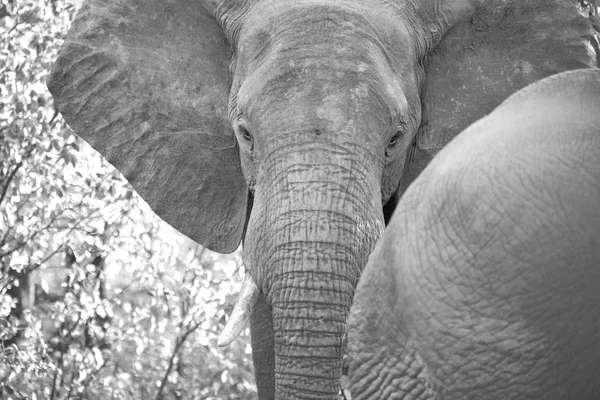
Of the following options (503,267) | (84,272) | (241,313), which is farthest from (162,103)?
(503,267)

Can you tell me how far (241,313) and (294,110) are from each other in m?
0.64

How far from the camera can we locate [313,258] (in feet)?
16.3

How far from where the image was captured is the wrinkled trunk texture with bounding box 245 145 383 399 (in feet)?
16.3

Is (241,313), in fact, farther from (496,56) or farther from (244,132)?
(496,56)

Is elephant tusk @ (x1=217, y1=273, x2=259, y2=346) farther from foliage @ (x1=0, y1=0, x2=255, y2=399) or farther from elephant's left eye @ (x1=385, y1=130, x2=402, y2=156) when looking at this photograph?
foliage @ (x1=0, y1=0, x2=255, y2=399)

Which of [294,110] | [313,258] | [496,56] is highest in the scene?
[294,110]

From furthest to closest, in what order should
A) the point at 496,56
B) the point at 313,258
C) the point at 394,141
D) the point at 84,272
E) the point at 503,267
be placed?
1. the point at 84,272
2. the point at 496,56
3. the point at 394,141
4. the point at 313,258
5. the point at 503,267

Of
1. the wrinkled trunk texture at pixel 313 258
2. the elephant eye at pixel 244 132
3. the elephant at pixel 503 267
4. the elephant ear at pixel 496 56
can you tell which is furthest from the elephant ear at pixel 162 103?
the elephant at pixel 503 267

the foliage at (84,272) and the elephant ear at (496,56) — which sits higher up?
the elephant ear at (496,56)

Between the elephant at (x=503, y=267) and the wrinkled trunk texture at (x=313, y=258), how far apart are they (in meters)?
1.35

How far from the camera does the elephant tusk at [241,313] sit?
5.10 meters

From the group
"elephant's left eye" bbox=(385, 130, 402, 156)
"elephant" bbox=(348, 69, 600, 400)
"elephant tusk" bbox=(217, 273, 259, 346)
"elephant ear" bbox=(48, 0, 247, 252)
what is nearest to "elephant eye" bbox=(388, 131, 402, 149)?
"elephant's left eye" bbox=(385, 130, 402, 156)

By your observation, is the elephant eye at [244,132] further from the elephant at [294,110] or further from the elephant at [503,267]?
the elephant at [503,267]

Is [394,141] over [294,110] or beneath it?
beneath
